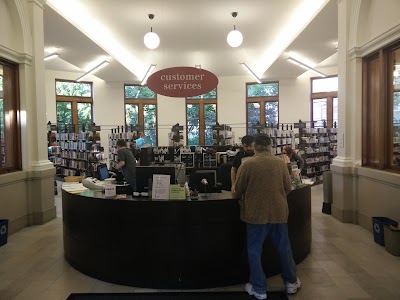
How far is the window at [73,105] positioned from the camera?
13562mm

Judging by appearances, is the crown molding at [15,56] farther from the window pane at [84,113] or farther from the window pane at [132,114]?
the window pane at [132,114]

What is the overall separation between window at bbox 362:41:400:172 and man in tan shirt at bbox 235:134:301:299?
106 inches

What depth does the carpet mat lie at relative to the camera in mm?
3139

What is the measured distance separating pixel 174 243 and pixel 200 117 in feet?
39.5

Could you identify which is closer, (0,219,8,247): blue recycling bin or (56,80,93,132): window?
(0,219,8,247): blue recycling bin

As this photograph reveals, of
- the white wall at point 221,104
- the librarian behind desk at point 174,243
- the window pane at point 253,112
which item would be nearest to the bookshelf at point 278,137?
the white wall at point 221,104

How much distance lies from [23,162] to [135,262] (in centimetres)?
343

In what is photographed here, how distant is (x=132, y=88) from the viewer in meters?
14.9

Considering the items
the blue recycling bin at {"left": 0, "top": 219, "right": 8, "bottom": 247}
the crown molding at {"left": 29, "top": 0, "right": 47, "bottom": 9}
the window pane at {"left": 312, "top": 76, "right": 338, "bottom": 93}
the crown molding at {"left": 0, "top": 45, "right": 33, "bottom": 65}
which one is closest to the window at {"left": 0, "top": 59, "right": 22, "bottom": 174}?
the crown molding at {"left": 0, "top": 45, "right": 33, "bottom": 65}

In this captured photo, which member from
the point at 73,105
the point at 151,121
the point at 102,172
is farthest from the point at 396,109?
the point at 73,105

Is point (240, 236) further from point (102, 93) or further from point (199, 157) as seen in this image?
point (102, 93)

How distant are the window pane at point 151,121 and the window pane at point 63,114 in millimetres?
3177

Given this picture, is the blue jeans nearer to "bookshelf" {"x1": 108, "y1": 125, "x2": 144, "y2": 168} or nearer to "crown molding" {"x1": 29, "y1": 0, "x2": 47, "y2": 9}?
"crown molding" {"x1": 29, "y1": 0, "x2": 47, "y2": 9}

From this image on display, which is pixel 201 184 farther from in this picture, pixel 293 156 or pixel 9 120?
pixel 293 156
